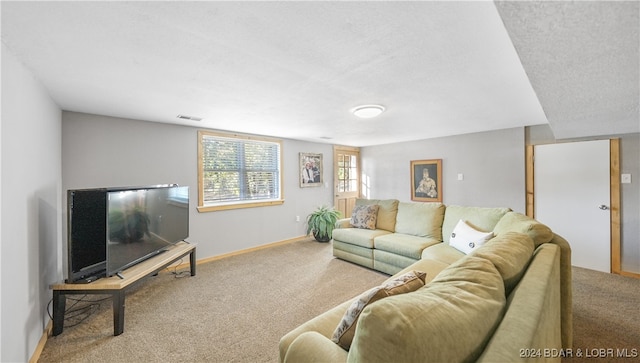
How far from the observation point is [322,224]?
493cm

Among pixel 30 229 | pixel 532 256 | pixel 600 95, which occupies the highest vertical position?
pixel 600 95

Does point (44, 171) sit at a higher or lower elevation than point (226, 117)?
lower

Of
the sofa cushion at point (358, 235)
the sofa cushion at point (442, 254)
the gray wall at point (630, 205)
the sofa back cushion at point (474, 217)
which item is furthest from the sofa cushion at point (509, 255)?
the gray wall at point (630, 205)

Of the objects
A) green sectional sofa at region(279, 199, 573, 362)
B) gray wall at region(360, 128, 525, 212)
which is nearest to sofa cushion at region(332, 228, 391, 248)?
green sectional sofa at region(279, 199, 573, 362)

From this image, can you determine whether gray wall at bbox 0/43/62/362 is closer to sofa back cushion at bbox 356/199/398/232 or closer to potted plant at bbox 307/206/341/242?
potted plant at bbox 307/206/341/242

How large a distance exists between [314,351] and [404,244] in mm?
2287

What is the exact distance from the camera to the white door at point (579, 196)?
3.38 m

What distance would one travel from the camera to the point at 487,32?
1.39 m

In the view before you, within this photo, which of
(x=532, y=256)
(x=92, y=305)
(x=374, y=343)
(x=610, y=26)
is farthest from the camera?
(x=92, y=305)

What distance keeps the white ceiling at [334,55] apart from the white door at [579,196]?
822 millimetres

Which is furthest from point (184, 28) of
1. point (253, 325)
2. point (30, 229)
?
point (253, 325)

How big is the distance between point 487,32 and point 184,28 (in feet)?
5.57

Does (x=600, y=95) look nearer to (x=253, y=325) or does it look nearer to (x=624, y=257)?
(x=624, y=257)

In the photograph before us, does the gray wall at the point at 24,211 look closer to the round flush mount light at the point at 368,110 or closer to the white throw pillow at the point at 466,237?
the round flush mount light at the point at 368,110
